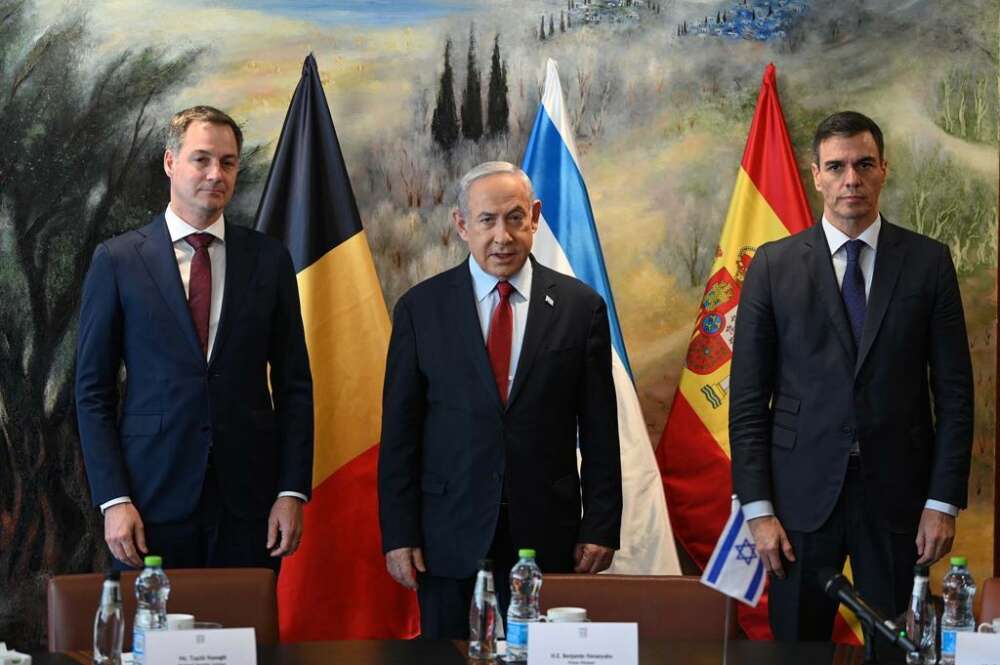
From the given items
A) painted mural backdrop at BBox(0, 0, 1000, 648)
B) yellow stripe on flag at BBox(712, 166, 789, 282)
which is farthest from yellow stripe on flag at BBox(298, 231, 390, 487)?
yellow stripe on flag at BBox(712, 166, 789, 282)

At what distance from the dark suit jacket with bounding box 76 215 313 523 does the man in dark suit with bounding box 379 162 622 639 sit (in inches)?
13.3

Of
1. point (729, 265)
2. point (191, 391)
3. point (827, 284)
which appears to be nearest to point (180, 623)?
point (191, 391)

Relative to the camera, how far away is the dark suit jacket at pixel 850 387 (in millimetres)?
3561

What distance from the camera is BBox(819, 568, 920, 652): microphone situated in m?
2.16

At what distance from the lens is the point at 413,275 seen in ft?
15.9

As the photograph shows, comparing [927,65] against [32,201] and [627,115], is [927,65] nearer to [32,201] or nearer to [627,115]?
[627,115]

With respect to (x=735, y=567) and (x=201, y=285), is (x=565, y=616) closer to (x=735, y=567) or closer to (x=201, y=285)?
(x=735, y=567)

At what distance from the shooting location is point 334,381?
4.50 metres

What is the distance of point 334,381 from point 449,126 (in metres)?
1.03

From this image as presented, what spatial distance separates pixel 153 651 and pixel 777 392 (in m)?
2.04

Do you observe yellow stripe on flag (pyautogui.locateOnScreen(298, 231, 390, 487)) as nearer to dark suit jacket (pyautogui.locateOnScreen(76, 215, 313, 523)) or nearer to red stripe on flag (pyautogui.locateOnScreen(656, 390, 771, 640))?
dark suit jacket (pyautogui.locateOnScreen(76, 215, 313, 523))

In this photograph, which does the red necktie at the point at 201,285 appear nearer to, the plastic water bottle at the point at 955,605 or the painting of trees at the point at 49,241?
the painting of trees at the point at 49,241

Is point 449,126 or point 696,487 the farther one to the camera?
point 449,126

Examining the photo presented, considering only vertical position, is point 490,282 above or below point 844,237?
below
